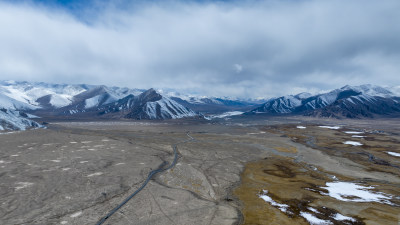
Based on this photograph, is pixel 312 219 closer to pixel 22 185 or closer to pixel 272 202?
pixel 272 202

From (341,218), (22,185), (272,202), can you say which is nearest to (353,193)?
(341,218)

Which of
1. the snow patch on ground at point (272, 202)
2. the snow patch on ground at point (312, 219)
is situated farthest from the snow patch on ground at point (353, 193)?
the snow patch on ground at point (272, 202)

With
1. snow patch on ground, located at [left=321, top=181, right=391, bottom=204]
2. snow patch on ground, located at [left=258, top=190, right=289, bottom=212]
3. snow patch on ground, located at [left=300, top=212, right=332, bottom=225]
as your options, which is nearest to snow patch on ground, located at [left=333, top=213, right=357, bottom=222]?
snow patch on ground, located at [left=300, top=212, right=332, bottom=225]

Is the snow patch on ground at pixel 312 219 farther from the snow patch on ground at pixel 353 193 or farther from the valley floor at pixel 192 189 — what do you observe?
the snow patch on ground at pixel 353 193

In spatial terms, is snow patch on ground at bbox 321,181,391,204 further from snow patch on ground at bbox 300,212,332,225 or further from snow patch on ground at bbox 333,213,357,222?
snow patch on ground at bbox 300,212,332,225

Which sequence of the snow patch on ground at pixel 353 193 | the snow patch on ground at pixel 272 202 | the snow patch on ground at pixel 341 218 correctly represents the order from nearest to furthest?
the snow patch on ground at pixel 341 218 < the snow patch on ground at pixel 272 202 < the snow patch on ground at pixel 353 193

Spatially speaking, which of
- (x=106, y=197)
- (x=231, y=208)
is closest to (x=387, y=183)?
(x=231, y=208)

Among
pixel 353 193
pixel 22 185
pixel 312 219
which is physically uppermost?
pixel 22 185

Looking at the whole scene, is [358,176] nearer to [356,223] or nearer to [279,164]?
[279,164]

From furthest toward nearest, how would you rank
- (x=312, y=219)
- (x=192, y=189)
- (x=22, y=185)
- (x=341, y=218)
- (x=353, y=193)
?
(x=353, y=193) < (x=192, y=189) < (x=22, y=185) < (x=341, y=218) < (x=312, y=219)
